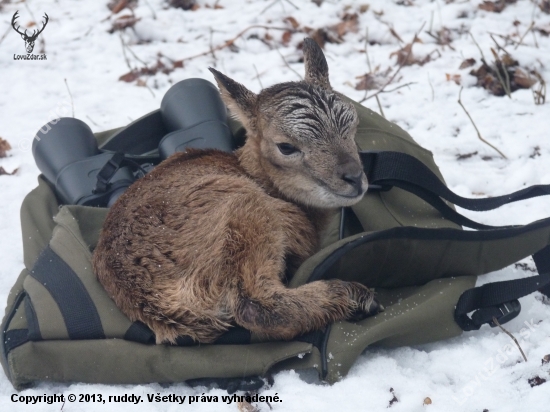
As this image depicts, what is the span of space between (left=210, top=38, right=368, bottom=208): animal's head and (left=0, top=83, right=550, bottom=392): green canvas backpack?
0.24 m

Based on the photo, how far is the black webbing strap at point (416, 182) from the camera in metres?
4.38

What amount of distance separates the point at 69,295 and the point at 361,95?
415 centimetres

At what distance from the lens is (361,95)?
7133 mm

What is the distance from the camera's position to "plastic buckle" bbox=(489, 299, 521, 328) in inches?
155

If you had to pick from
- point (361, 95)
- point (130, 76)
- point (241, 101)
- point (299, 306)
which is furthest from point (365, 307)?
point (130, 76)

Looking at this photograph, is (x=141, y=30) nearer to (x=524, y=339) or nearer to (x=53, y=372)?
(x=53, y=372)

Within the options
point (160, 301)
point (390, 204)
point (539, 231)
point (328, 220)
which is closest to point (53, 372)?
point (160, 301)

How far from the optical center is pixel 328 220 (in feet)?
14.8

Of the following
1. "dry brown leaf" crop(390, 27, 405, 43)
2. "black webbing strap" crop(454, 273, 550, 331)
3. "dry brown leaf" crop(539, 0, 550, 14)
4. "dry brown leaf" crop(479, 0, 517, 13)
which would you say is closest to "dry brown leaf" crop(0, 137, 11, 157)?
"dry brown leaf" crop(390, 27, 405, 43)

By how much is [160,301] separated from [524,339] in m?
2.08

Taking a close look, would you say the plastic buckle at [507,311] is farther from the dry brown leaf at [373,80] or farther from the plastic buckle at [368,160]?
the dry brown leaf at [373,80]

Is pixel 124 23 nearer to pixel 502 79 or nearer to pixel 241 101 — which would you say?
pixel 241 101

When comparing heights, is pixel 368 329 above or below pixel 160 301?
below

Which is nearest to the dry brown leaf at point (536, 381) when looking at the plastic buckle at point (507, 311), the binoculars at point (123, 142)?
the plastic buckle at point (507, 311)
